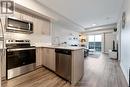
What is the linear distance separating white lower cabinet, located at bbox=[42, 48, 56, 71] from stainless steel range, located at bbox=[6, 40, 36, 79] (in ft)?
1.53

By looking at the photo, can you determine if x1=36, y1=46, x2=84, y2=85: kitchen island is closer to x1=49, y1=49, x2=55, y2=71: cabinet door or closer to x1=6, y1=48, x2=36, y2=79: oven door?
x1=49, y1=49, x2=55, y2=71: cabinet door

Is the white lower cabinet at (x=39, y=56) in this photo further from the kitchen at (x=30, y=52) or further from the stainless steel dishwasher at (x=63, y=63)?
the stainless steel dishwasher at (x=63, y=63)

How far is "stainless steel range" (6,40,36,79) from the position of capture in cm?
277

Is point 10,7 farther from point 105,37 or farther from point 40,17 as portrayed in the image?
point 105,37

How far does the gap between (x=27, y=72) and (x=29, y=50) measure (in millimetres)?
775

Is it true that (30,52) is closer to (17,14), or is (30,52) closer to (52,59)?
(52,59)

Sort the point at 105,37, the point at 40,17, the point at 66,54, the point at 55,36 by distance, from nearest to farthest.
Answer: the point at 66,54 → the point at 40,17 → the point at 55,36 → the point at 105,37

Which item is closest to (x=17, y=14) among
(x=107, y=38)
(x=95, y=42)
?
(x=107, y=38)

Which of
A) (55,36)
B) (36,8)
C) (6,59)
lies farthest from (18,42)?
(55,36)

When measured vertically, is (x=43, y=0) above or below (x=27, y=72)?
above

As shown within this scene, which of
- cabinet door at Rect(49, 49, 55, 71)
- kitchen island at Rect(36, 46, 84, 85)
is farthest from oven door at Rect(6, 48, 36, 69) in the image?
cabinet door at Rect(49, 49, 55, 71)

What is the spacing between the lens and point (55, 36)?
6074mm

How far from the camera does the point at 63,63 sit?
2.78 metres

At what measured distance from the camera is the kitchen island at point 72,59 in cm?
250
